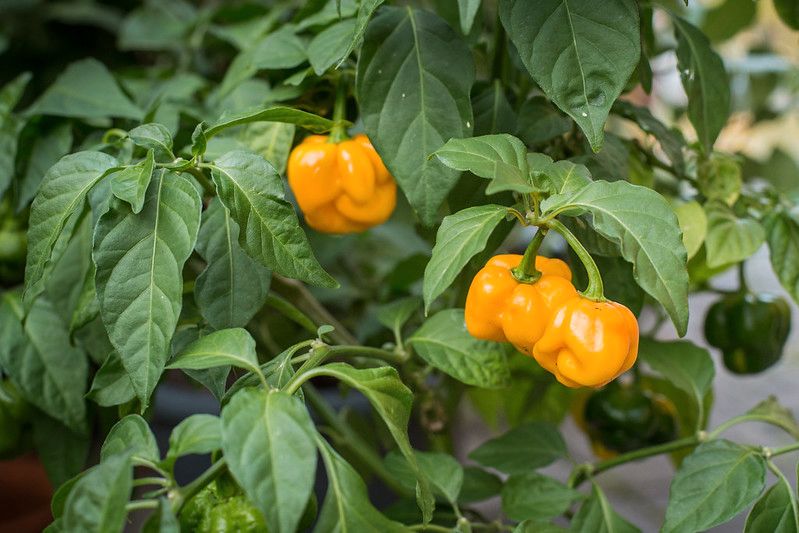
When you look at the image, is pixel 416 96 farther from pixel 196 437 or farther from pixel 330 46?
pixel 196 437

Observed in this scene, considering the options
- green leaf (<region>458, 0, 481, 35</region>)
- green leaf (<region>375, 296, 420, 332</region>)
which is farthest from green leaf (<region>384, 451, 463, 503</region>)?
Answer: green leaf (<region>458, 0, 481, 35</region>)

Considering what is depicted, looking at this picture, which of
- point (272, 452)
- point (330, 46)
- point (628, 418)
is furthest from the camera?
point (628, 418)

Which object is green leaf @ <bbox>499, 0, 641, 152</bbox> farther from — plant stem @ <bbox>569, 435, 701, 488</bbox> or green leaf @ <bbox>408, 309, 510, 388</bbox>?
plant stem @ <bbox>569, 435, 701, 488</bbox>

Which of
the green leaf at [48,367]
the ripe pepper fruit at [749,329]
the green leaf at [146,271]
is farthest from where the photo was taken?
the ripe pepper fruit at [749,329]

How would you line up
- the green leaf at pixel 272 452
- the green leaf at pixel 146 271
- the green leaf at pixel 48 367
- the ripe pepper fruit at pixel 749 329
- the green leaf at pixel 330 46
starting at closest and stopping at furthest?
the green leaf at pixel 272 452 → the green leaf at pixel 146 271 → the green leaf at pixel 330 46 → the green leaf at pixel 48 367 → the ripe pepper fruit at pixel 749 329

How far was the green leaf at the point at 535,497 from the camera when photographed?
0.62m

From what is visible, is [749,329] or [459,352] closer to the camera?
[459,352]

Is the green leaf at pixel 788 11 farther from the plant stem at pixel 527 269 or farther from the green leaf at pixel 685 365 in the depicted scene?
the plant stem at pixel 527 269

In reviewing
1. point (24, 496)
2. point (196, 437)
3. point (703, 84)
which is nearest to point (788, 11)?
point (703, 84)

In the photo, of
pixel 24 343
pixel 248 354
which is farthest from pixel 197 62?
pixel 248 354

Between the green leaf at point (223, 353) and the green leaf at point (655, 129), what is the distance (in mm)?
353

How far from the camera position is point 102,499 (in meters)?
0.39

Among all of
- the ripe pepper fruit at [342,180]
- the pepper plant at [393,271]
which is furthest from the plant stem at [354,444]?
the ripe pepper fruit at [342,180]

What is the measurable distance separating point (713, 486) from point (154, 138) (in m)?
0.44
